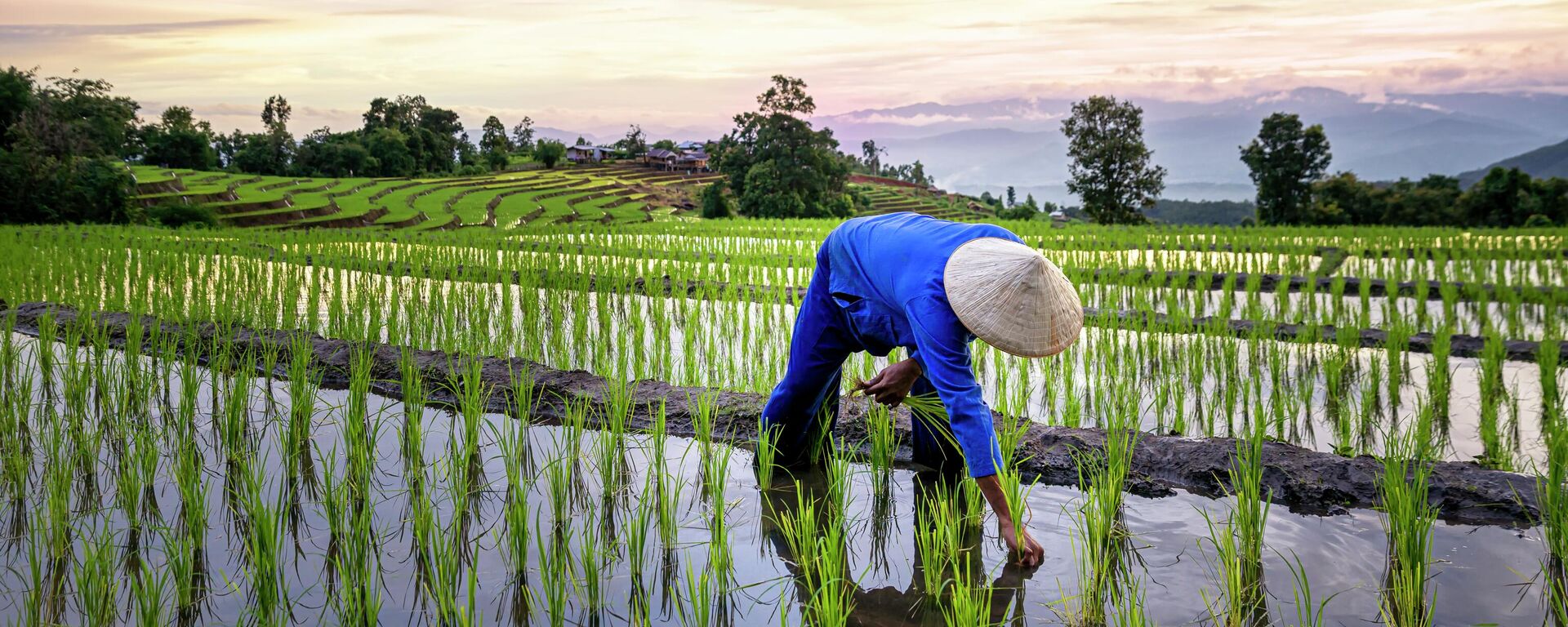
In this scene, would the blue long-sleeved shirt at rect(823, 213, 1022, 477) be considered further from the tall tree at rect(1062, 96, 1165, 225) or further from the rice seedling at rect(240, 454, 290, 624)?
the tall tree at rect(1062, 96, 1165, 225)

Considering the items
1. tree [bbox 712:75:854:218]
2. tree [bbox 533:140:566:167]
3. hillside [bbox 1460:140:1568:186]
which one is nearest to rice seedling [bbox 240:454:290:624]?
tree [bbox 712:75:854:218]

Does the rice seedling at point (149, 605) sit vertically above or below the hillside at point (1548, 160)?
below

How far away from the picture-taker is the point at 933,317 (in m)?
2.27

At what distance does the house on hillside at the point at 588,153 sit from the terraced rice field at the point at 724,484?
44.1 metres

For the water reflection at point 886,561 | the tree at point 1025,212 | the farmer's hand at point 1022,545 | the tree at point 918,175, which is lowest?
the water reflection at point 886,561

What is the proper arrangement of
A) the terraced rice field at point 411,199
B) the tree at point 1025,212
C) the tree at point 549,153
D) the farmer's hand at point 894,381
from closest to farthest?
1. the farmer's hand at point 894,381
2. the terraced rice field at point 411,199
3. the tree at point 1025,212
4. the tree at point 549,153

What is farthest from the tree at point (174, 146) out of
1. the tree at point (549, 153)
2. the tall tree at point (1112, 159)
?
the tall tree at point (1112, 159)

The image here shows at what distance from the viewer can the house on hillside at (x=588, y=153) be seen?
161 feet

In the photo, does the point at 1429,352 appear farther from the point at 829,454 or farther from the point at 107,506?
the point at 107,506

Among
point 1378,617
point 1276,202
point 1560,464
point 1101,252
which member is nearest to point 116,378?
point 1378,617

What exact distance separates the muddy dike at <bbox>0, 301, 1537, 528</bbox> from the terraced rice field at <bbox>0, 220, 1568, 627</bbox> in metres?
0.01

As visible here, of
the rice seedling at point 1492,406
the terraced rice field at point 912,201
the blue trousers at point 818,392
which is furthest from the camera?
the terraced rice field at point 912,201

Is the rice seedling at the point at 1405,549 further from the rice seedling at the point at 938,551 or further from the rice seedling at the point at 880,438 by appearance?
the rice seedling at the point at 880,438

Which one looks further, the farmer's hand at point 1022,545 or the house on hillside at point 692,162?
the house on hillside at point 692,162
